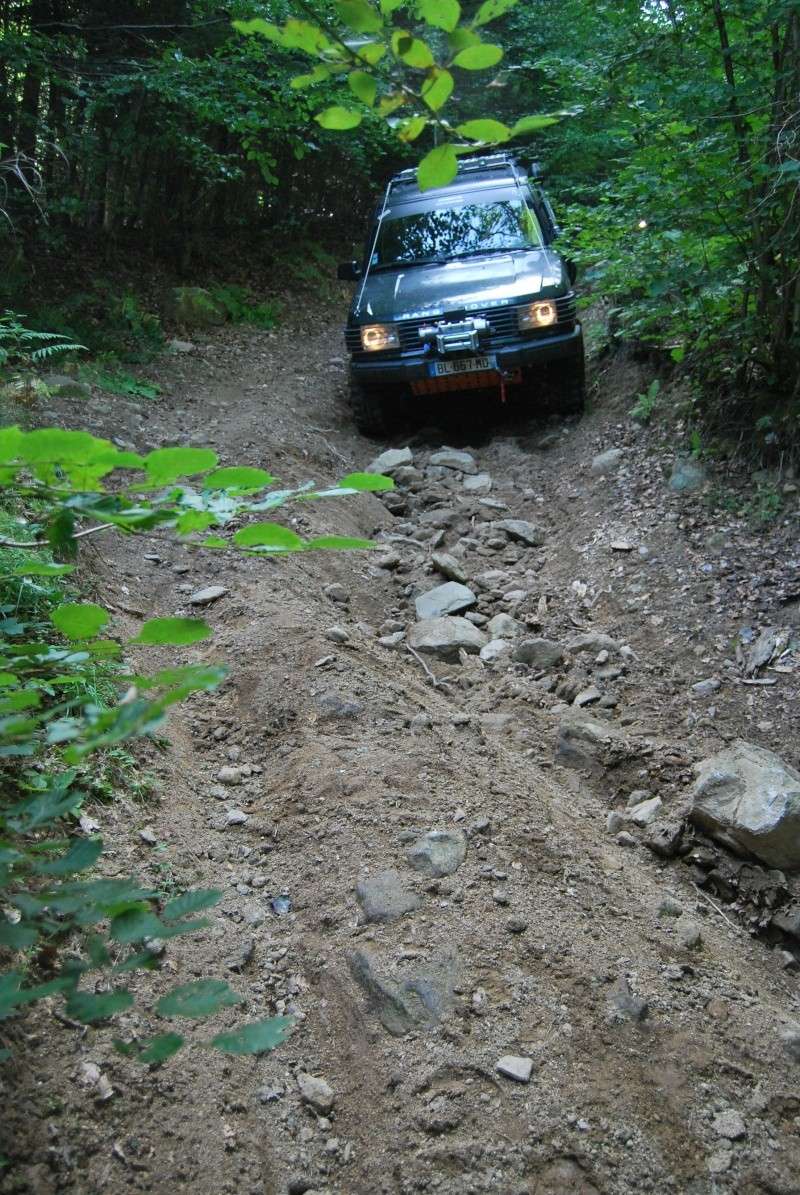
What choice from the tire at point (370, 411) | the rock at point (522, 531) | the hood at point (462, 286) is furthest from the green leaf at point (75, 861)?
the tire at point (370, 411)

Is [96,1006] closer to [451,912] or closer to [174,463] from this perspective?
[174,463]

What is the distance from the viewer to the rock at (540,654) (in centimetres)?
441

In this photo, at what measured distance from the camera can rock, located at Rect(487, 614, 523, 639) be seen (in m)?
4.72

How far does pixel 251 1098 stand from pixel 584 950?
101 centimetres

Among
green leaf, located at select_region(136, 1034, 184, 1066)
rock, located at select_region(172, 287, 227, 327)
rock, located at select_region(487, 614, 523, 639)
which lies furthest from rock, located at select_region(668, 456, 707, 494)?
rock, located at select_region(172, 287, 227, 327)

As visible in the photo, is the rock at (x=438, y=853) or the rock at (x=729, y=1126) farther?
the rock at (x=438, y=853)

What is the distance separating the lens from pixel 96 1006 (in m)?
0.96

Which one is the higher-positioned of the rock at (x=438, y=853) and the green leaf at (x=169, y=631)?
the green leaf at (x=169, y=631)

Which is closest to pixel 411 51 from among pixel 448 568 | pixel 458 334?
pixel 448 568

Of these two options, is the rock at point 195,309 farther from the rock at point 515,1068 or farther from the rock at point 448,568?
the rock at point 515,1068

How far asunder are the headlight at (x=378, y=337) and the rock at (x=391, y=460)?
0.81 meters

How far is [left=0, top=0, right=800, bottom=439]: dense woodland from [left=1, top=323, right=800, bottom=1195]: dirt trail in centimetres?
131

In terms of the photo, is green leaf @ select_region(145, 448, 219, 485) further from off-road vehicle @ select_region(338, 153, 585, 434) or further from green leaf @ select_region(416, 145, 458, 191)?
off-road vehicle @ select_region(338, 153, 585, 434)

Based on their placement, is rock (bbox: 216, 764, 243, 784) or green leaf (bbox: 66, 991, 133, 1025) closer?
green leaf (bbox: 66, 991, 133, 1025)
